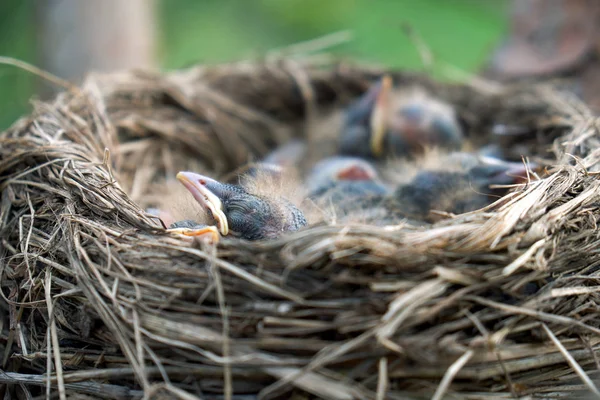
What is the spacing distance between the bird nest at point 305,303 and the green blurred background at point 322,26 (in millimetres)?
2503

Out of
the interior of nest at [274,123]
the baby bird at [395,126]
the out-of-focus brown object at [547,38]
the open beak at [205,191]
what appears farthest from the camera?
the out-of-focus brown object at [547,38]

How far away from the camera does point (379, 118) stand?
1.63m

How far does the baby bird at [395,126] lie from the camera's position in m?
1.58

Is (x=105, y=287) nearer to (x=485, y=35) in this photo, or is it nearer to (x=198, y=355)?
(x=198, y=355)

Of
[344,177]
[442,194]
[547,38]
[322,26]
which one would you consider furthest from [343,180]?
[322,26]

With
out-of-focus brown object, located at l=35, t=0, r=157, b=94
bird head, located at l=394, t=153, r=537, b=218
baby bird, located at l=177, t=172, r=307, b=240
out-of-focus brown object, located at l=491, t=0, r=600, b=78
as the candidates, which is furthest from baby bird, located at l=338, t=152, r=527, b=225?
out-of-focus brown object, located at l=35, t=0, r=157, b=94

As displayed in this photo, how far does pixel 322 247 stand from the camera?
0.76 m

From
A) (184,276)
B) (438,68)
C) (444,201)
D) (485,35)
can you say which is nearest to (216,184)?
(184,276)

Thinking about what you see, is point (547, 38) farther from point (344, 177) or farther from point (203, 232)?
point (203, 232)

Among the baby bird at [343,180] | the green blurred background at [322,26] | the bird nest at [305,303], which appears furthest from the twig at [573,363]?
the green blurred background at [322,26]

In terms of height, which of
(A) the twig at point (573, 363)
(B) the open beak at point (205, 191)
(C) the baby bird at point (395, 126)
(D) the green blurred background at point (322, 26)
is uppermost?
(D) the green blurred background at point (322, 26)

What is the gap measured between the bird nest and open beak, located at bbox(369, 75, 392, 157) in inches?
26.1

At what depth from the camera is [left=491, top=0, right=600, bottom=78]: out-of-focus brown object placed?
73.1 inches

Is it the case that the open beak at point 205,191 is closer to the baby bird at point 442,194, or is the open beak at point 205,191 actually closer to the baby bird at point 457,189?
the baby bird at point 442,194
